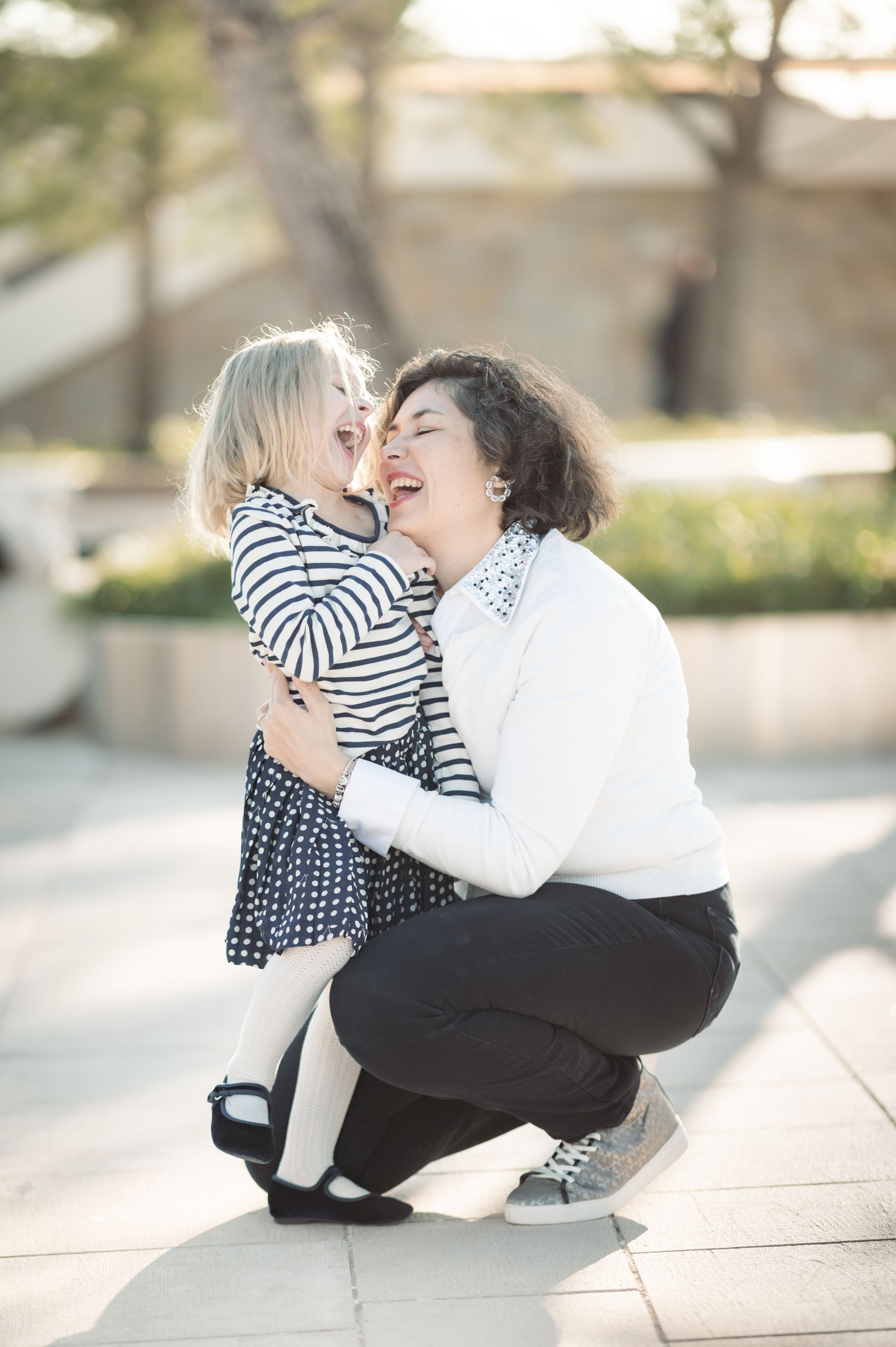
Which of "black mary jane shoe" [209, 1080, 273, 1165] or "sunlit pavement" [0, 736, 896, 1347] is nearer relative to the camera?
"sunlit pavement" [0, 736, 896, 1347]

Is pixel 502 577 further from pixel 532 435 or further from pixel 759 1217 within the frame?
pixel 759 1217

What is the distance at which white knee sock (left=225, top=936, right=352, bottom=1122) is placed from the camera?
6.84 feet

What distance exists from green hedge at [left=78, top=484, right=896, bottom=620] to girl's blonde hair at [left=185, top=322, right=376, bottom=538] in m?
3.27

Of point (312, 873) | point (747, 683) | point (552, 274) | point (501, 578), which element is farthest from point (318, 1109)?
point (552, 274)

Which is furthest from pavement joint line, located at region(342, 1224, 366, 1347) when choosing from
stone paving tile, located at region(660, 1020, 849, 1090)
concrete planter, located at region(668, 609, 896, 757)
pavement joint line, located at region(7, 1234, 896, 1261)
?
concrete planter, located at region(668, 609, 896, 757)

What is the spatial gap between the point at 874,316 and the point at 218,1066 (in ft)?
56.9

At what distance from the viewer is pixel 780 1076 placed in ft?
8.85

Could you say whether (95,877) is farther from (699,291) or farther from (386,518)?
(699,291)

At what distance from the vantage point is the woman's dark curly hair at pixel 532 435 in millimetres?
2229

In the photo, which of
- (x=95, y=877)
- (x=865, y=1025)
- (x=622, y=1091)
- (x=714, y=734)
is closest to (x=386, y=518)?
(x=622, y=1091)

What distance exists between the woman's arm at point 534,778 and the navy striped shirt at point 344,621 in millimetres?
102

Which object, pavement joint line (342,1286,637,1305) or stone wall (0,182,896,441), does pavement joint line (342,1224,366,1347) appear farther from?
stone wall (0,182,896,441)

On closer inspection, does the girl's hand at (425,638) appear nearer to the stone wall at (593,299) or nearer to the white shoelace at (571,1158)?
the white shoelace at (571,1158)

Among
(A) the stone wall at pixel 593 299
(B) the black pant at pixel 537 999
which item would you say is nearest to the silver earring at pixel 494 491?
(B) the black pant at pixel 537 999
